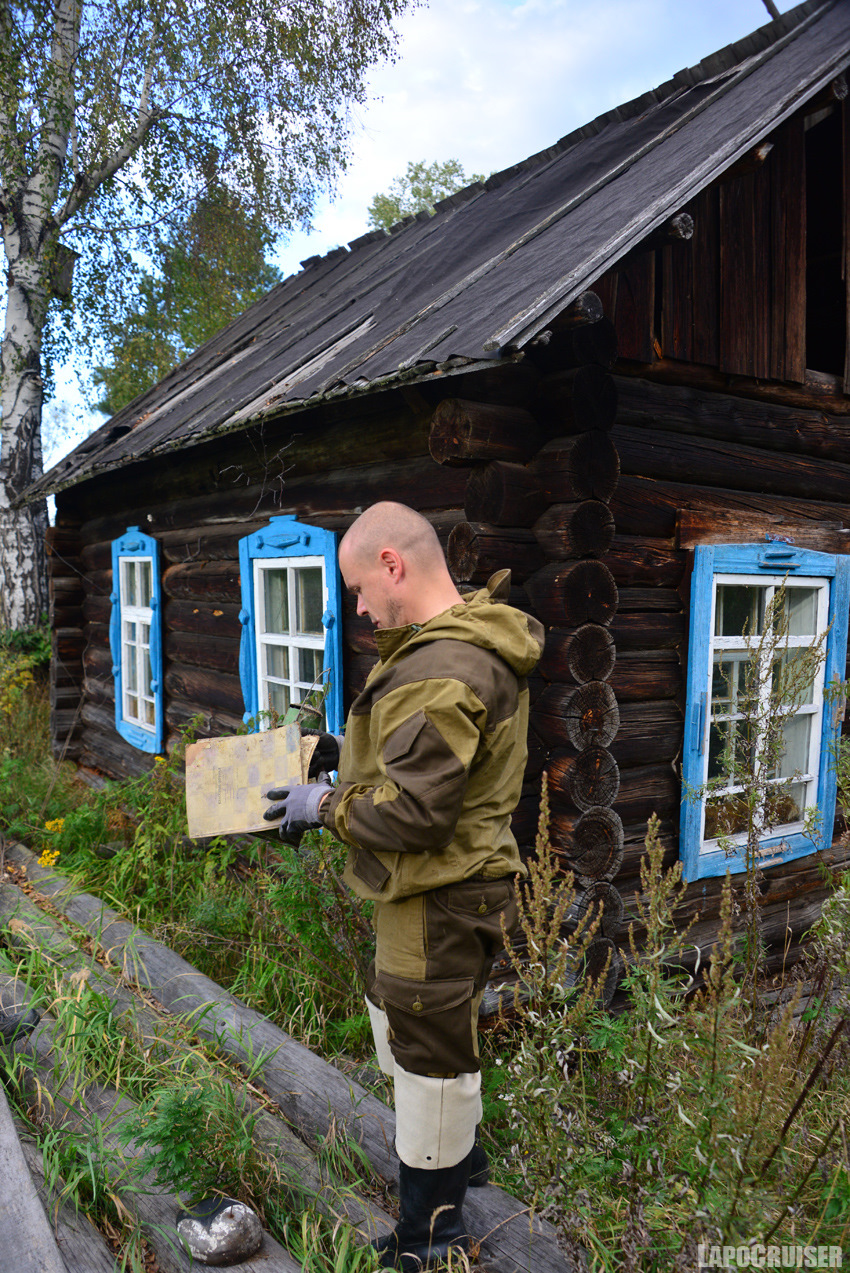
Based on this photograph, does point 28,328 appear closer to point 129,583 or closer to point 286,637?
point 129,583

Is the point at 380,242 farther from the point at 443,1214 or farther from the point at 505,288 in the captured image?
the point at 443,1214

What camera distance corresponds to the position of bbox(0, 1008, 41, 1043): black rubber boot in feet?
10.3

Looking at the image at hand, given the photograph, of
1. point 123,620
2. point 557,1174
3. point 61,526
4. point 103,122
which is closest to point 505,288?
point 557,1174

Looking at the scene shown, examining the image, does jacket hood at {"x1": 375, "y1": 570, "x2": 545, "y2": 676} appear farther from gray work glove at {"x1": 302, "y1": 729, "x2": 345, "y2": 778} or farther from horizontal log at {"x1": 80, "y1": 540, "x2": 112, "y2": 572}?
horizontal log at {"x1": 80, "y1": 540, "x2": 112, "y2": 572}

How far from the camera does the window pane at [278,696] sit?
524 centimetres

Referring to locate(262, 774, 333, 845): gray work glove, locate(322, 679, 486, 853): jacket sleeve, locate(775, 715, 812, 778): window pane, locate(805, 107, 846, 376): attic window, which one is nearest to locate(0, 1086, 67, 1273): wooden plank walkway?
locate(262, 774, 333, 845): gray work glove

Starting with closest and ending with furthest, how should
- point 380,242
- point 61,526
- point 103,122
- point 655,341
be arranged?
point 655,341 < point 380,242 < point 61,526 < point 103,122

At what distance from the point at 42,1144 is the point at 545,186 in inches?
209

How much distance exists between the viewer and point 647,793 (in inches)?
159

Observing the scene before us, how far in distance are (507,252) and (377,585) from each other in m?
2.58

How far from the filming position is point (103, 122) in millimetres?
10969

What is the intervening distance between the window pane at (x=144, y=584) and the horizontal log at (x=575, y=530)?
4.75 metres

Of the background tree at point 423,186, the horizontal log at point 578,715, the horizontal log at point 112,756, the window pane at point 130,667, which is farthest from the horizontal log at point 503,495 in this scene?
the background tree at point 423,186

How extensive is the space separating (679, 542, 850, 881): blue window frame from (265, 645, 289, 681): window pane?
246 centimetres
